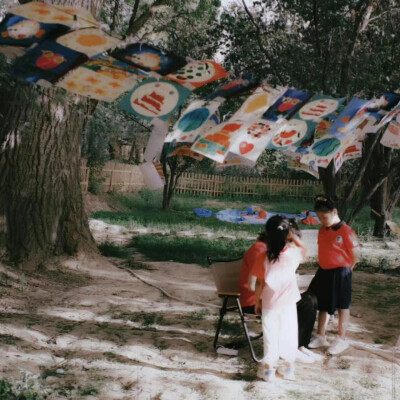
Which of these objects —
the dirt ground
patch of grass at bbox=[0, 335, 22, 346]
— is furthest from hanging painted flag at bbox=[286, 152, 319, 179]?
patch of grass at bbox=[0, 335, 22, 346]

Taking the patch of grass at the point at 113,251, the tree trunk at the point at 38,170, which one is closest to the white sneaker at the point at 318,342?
the tree trunk at the point at 38,170

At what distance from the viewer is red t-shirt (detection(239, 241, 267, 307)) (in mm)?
3768

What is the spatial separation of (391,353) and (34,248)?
4815 mm

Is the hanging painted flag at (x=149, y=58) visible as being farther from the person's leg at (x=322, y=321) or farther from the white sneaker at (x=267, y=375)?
the person's leg at (x=322, y=321)

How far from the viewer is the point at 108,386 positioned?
11.5 feet

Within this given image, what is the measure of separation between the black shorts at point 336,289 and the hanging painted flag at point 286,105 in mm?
1501

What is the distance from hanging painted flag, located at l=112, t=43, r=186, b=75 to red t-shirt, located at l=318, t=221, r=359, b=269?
6.85ft

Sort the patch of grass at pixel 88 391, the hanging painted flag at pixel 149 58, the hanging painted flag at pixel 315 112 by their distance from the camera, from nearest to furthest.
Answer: the hanging painted flag at pixel 149 58 < the patch of grass at pixel 88 391 < the hanging painted flag at pixel 315 112

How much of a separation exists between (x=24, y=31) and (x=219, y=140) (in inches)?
70.9

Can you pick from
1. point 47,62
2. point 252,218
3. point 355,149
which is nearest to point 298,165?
point 355,149

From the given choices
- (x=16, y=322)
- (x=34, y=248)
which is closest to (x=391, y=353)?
(x=16, y=322)

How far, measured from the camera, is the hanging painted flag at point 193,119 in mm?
3944

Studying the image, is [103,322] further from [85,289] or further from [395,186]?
[395,186]

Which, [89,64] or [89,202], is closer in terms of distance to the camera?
[89,64]
